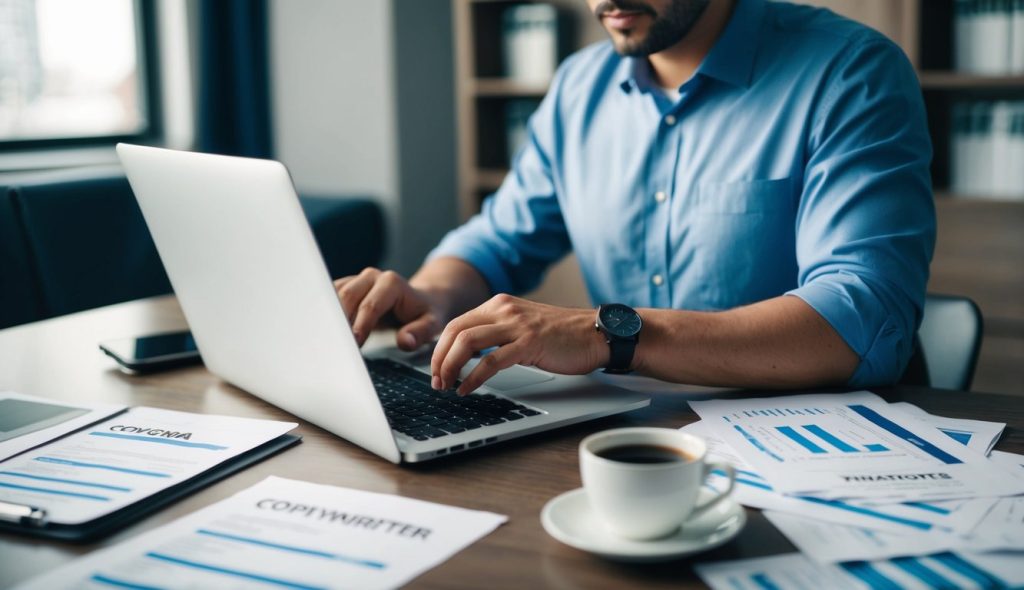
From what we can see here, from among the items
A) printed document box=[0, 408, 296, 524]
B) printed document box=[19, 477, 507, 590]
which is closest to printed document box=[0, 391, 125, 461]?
printed document box=[0, 408, 296, 524]

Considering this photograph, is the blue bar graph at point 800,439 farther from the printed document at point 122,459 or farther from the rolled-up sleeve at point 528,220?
the rolled-up sleeve at point 528,220

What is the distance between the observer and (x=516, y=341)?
0.96 meters

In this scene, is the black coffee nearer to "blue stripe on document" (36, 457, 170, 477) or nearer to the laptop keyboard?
the laptop keyboard

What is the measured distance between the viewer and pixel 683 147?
1518mm

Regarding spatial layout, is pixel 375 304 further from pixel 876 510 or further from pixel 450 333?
pixel 876 510

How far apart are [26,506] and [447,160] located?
3031mm

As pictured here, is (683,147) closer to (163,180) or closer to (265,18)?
(163,180)

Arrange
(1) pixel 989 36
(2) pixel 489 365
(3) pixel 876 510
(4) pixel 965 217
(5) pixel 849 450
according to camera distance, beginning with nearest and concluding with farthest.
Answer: (3) pixel 876 510 → (5) pixel 849 450 → (2) pixel 489 365 → (1) pixel 989 36 → (4) pixel 965 217

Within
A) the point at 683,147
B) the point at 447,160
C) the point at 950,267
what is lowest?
the point at 950,267

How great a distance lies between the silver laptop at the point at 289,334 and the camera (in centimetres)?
80

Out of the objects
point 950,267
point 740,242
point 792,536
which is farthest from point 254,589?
point 950,267

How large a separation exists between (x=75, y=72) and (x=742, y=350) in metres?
3.02

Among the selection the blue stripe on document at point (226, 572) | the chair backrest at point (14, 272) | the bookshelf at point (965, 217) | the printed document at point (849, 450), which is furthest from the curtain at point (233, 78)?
the blue stripe on document at point (226, 572)

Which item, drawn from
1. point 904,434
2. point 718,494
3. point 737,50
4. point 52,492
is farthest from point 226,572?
point 737,50
